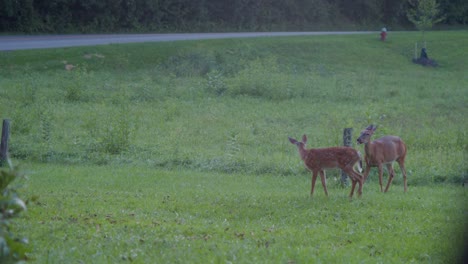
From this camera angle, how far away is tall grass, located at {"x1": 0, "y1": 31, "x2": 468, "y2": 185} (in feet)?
54.7

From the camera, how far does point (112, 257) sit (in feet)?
25.1

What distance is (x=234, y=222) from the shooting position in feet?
32.1

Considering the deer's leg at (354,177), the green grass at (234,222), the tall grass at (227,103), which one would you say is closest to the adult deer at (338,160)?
the deer's leg at (354,177)

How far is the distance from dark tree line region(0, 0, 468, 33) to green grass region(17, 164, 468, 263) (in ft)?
96.1

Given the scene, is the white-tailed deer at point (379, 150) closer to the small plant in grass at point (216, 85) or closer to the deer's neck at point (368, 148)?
the deer's neck at point (368, 148)

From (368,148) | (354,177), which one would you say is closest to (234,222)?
(354,177)

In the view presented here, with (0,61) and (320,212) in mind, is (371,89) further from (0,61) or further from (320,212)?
(320,212)

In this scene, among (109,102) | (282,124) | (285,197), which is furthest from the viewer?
(109,102)

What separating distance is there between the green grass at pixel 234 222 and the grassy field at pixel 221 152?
0.03 meters

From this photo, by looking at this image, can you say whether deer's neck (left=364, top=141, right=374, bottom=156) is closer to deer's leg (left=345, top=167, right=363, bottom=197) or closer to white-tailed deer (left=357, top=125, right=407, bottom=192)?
white-tailed deer (left=357, top=125, right=407, bottom=192)

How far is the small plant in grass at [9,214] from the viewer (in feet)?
14.6

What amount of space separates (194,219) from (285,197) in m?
2.32

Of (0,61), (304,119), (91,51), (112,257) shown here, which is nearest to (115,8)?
(91,51)

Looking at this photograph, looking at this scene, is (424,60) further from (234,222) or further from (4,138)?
(234,222)
